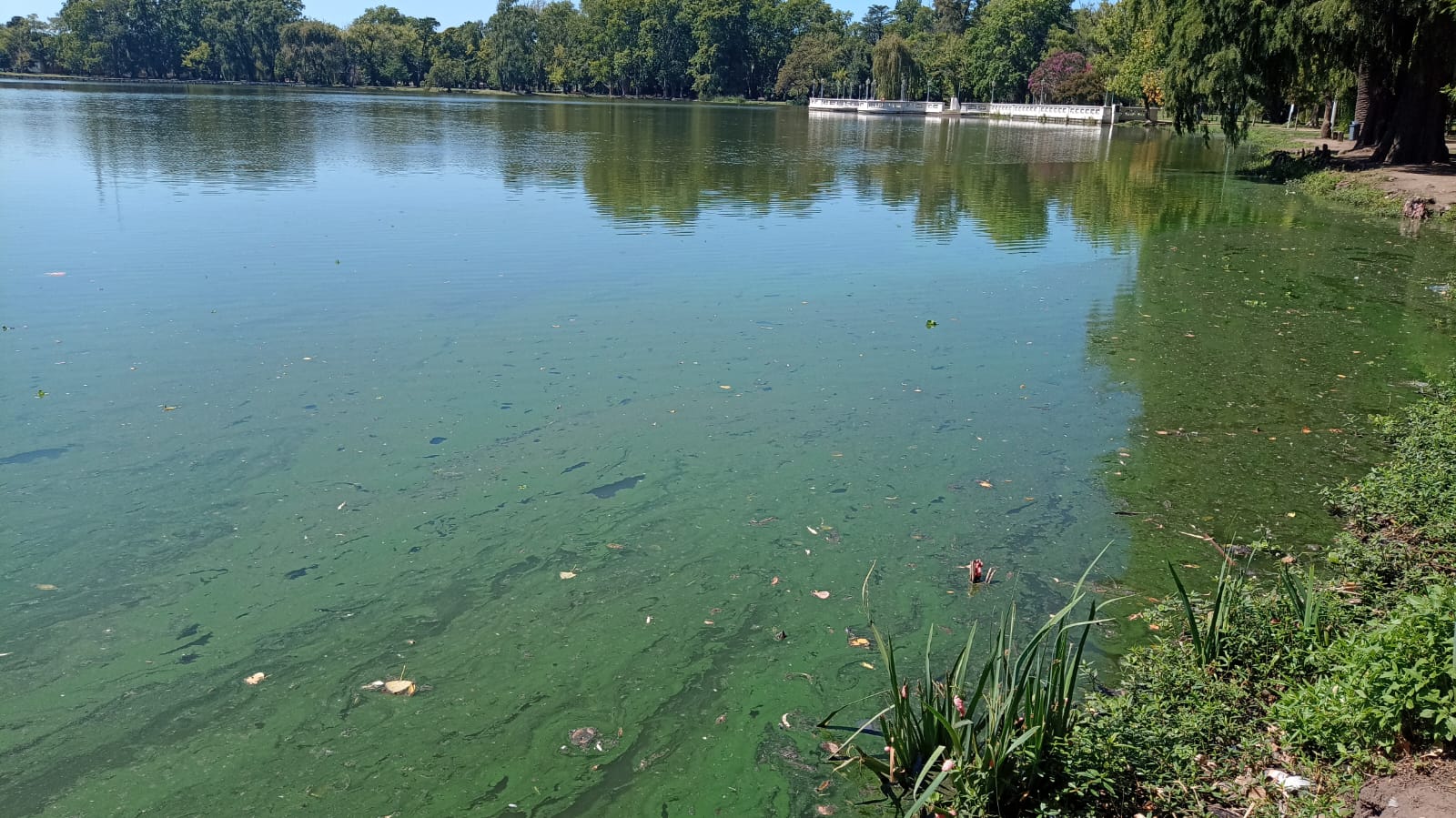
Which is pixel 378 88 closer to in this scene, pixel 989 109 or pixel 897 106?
pixel 897 106

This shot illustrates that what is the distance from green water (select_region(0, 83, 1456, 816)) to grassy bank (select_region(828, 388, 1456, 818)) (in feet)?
1.62

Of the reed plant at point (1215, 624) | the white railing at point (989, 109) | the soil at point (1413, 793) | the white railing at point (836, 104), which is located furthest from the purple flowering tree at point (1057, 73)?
the soil at point (1413, 793)

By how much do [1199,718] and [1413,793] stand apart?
0.72 m

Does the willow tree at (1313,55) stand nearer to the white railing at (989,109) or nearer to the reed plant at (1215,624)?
the reed plant at (1215,624)

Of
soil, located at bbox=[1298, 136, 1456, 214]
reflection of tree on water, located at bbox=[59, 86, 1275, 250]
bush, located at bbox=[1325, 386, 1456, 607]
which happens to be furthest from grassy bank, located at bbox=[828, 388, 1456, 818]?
soil, located at bbox=[1298, 136, 1456, 214]

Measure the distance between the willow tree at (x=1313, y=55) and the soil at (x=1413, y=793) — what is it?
1990 cm

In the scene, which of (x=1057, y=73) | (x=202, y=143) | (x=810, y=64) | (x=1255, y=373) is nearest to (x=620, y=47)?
(x=810, y=64)

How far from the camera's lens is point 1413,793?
3.51 meters

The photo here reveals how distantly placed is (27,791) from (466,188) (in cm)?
1998

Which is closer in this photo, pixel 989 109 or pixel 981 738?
pixel 981 738

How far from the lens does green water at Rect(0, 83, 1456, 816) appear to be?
4.21 meters

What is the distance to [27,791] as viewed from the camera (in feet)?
12.5

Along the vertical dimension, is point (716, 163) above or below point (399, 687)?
above

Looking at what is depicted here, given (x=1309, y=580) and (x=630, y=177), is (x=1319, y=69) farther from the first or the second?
(x=1309, y=580)
